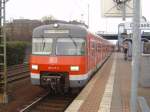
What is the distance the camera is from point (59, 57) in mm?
16281

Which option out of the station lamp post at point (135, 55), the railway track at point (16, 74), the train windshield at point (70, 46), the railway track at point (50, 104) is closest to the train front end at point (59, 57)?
the train windshield at point (70, 46)

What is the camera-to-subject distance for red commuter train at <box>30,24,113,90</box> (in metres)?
15.9

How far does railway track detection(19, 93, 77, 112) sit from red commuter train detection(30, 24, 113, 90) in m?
0.59

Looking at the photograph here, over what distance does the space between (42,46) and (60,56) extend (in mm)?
866

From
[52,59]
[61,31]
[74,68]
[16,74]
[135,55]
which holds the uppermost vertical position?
[61,31]

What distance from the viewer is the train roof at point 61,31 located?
16.6 metres

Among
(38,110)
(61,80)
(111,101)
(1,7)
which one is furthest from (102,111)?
(1,7)

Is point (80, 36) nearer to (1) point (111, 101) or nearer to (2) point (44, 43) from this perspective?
(2) point (44, 43)

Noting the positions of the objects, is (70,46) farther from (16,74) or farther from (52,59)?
(16,74)

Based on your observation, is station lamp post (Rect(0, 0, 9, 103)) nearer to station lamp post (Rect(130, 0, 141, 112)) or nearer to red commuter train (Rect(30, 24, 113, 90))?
red commuter train (Rect(30, 24, 113, 90))

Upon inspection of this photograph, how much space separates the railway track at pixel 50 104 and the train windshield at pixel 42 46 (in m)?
1.73

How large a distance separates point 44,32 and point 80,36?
138cm

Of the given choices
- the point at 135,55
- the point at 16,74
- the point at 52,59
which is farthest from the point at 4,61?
the point at 16,74

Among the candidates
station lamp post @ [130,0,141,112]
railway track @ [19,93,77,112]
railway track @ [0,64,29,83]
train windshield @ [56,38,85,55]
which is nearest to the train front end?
train windshield @ [56,38,85,55]
